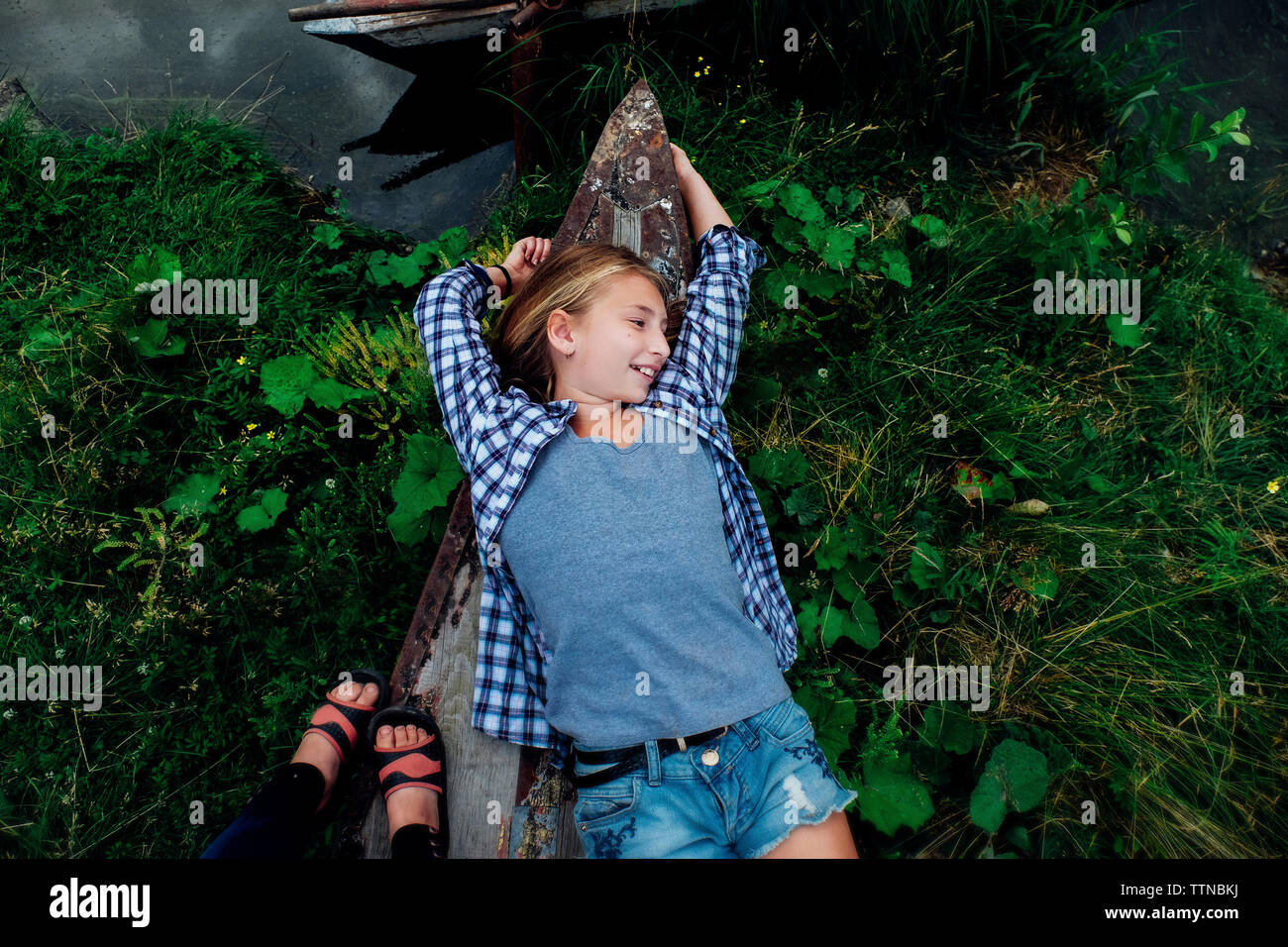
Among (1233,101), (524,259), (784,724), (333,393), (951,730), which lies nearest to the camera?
(784,724)

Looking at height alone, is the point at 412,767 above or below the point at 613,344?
below

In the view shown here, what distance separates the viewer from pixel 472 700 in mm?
2660

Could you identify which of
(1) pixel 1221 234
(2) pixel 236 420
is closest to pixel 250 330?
(2) pixel 236 420

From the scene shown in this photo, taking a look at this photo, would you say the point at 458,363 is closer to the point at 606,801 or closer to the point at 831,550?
the point at 606,801

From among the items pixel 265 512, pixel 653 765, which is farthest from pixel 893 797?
pixel 265 512

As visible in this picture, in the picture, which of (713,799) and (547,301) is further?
(547,301)

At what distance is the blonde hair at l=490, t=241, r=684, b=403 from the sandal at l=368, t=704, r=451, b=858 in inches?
50.5

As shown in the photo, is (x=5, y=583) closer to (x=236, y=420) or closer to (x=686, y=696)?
(x=236, y=420)

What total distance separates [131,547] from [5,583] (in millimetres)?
533

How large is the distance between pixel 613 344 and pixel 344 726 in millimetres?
1855

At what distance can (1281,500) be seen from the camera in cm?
357

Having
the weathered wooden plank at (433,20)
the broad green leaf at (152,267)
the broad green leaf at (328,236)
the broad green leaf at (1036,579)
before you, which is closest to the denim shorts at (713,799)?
the broad green leaf at (1036,579)
